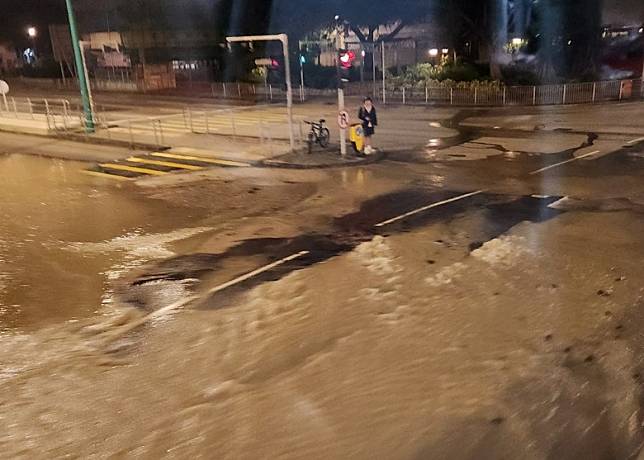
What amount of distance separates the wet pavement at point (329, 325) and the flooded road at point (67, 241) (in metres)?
0.05

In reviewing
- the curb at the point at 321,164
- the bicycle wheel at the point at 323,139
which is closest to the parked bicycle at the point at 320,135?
the bicycle wheel at the point at 323,139

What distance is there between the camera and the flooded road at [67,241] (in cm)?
771

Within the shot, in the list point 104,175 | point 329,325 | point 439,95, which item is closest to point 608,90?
point 439,95

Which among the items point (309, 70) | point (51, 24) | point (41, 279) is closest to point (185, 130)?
point (41, 279)

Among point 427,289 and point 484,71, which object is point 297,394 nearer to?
point 427,289

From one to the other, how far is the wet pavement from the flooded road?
0.17ft

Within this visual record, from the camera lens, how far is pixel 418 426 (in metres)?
4.98

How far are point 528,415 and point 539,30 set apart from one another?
122ft

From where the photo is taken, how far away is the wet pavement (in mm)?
4969

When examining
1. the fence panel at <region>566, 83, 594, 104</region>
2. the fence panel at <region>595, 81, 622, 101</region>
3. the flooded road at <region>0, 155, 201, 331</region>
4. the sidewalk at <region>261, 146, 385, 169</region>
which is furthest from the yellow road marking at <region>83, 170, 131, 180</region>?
the fence panel at <region>595, 81, 622, 101</region>

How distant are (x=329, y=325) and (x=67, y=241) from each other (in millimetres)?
5656

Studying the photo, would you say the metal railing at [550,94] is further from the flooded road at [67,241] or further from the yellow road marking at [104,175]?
the flooded road at [67,241]

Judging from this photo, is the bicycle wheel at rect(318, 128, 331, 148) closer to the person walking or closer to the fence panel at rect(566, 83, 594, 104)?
the person walking

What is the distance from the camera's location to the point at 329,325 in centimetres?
679
